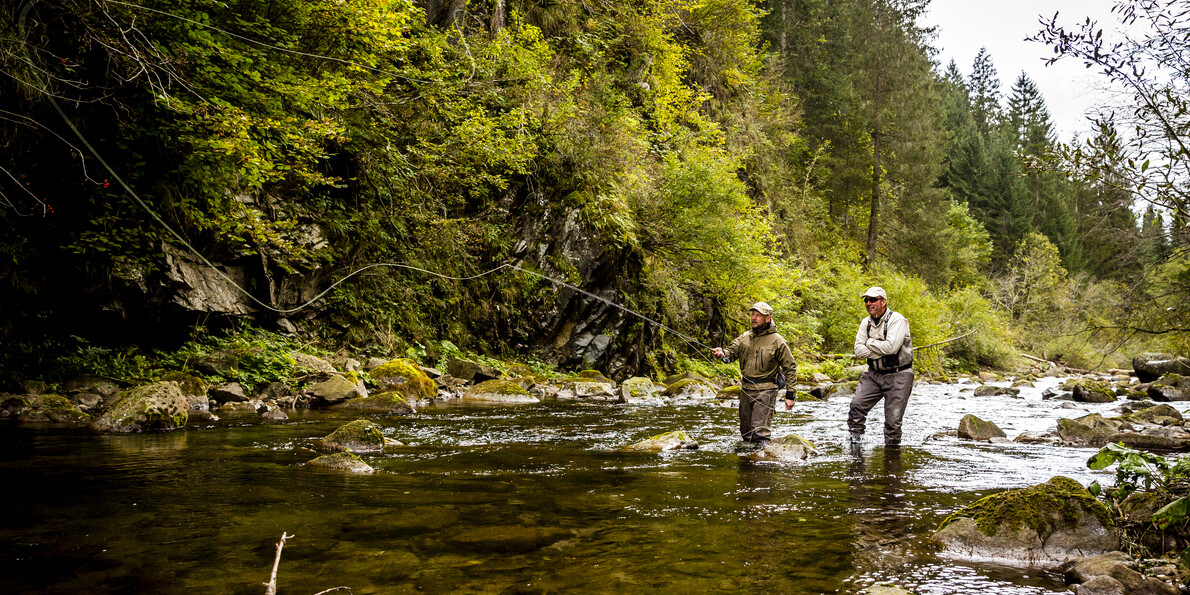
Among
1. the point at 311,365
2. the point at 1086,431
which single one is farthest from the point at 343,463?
the point at 1086,431

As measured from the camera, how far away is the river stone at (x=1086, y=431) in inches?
347

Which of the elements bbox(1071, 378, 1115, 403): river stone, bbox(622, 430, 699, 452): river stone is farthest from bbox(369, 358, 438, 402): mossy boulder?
bbox(1071, 378, 1115, 403): river stone

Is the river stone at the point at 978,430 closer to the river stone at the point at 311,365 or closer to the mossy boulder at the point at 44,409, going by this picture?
the river stone at the point at 311,365

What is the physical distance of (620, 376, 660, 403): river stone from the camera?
14.5m

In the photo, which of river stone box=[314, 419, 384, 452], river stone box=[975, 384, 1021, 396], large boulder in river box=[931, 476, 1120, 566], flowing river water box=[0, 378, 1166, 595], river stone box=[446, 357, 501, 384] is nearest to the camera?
flowing river water box=[0, 378, 1166, 595]

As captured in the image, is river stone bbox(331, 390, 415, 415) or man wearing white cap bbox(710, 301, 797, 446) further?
river stone bbox(331, 390, 415, 415)

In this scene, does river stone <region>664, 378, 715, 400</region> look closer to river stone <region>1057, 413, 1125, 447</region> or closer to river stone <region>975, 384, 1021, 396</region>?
river stone <region>1057, 413, 1125, 447</region>

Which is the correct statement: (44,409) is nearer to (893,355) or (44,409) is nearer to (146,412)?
(146,412)

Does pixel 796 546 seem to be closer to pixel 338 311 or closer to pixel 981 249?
pixel 338 311

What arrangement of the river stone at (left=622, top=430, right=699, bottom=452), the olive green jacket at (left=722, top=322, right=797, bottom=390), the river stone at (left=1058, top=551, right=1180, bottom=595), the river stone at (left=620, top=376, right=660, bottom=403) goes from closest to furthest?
the river stone at (left=1058, top=551, right=1180, bottom=595) < the river stone at (left=622, top=430, right=699, bottom=452) < the olive green jacket at (left=722, top=322, right=797, bottom=390) < the river stone at (left=620, top=376, right=660, bottom=403)

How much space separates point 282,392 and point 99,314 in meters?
2.87

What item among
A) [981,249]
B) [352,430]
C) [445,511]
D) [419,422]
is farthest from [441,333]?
[981,249]

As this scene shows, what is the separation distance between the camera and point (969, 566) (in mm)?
3912

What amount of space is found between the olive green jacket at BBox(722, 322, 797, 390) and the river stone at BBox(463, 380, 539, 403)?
5918 mm
